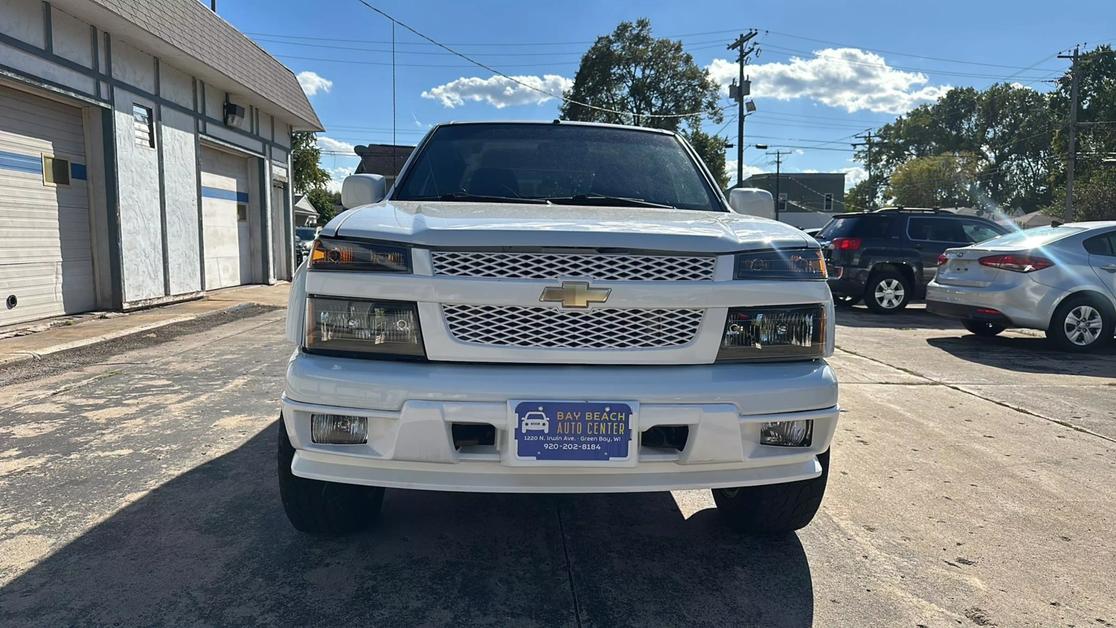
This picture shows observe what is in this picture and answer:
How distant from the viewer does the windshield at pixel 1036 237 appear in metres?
7.31

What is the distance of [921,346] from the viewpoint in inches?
304

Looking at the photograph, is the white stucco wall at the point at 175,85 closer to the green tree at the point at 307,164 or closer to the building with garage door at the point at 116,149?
the building with garage door at the point at 116,149

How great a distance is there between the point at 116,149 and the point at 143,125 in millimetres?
992

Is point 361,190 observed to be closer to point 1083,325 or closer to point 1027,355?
point 1027,355

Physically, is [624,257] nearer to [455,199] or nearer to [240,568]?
[455,199]

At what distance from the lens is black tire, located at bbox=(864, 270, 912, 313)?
10539 mm

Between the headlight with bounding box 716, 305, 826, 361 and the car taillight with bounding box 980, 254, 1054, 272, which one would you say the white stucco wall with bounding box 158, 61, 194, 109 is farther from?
the car taillight with bounding box 980, 254, 1054, 272

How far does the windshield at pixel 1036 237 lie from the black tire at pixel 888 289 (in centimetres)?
264

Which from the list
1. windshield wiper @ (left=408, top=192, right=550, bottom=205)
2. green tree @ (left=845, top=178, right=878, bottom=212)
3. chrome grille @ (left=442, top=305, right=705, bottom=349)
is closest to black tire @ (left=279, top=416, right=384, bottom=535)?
chrome grille @ (left=442, top=305, right=705, bottom=349)

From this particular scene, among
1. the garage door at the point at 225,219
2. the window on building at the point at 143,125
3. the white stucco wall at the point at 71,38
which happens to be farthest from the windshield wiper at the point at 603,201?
the garage door at the point at 225,219

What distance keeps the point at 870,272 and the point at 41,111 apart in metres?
11.0

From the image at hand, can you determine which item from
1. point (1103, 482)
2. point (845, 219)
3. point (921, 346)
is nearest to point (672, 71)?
point (845, 219)

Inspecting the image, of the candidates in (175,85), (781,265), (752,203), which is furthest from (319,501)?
(175,85)

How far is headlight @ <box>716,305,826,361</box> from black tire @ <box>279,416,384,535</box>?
4.53 feet
